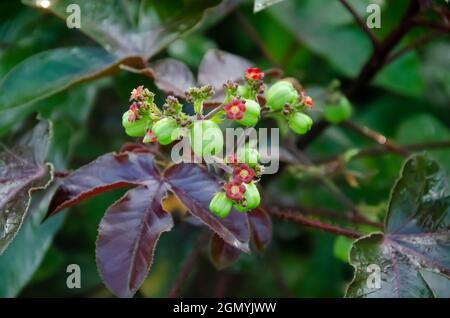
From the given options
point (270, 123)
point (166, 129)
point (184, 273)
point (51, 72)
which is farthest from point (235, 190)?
point (270, 123)

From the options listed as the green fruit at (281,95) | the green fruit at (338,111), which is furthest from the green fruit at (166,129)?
the green fruit at (338,111)

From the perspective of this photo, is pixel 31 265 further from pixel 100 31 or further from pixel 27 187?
pixel 100 31

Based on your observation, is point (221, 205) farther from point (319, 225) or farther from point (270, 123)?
point (270, 123)

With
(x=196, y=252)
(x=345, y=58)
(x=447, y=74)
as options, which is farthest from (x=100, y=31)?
(x=447, y=74)

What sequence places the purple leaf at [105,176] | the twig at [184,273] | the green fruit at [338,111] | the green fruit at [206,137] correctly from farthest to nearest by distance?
the green fruit at [338,111] < the twig at [184,273] < the purple leaf at [105,176] < the green fruit at [206,137]

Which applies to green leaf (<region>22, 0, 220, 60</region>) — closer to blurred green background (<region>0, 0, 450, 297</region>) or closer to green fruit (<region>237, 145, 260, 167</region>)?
blurred green background (<region>0, 0, 450, 297</region>)

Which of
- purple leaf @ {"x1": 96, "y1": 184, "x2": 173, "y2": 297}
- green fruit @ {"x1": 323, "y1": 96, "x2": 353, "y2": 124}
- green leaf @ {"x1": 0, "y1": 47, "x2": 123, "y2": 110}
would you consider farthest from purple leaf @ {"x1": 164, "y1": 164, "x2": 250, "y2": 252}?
green fruit @ {"x1": 323, "y1": 96, "x2": 353, "y2": 124}

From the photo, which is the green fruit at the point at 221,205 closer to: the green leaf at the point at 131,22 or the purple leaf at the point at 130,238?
the purple leaf at the point at 130,238
